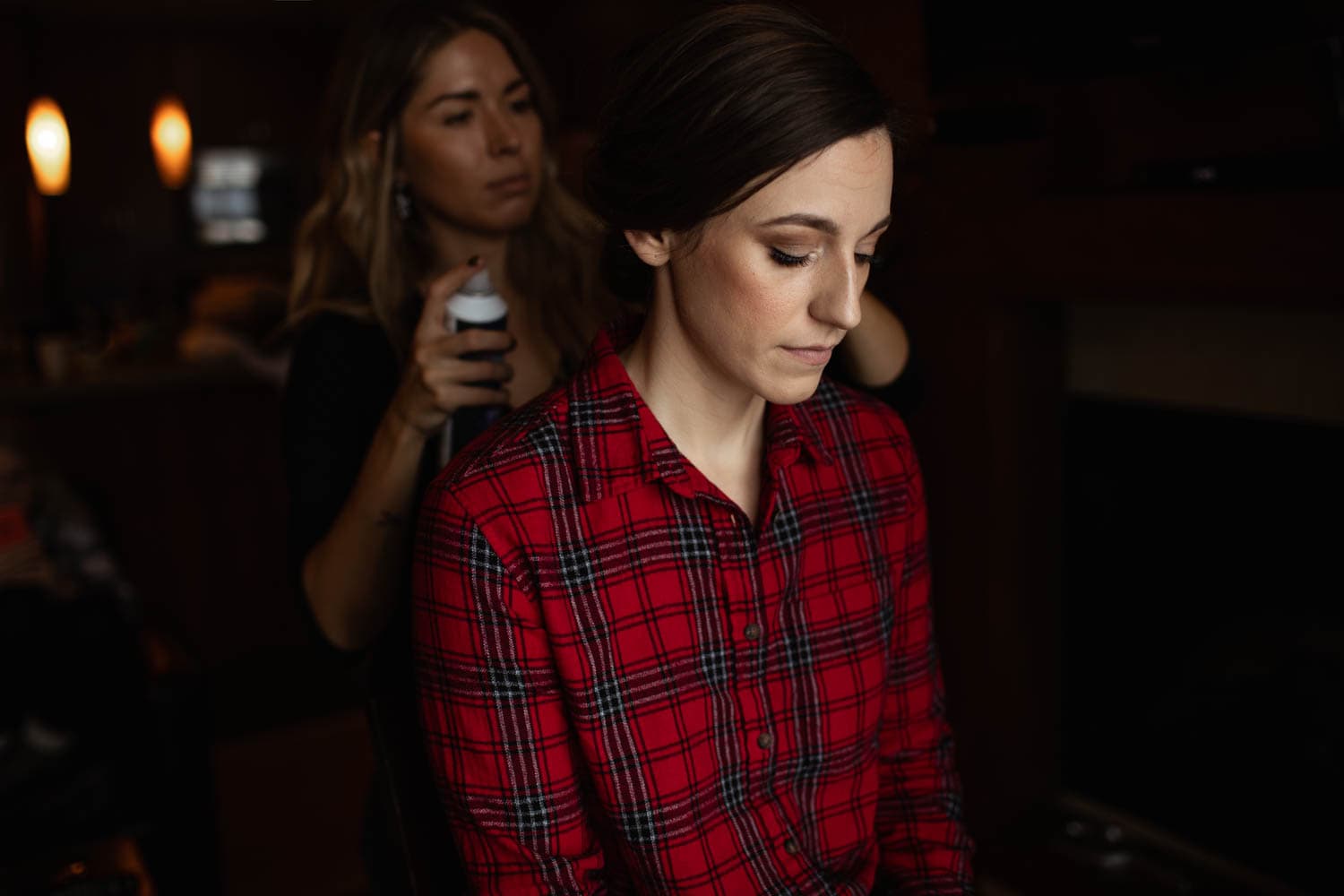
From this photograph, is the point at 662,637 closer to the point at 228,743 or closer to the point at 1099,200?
the point at 1099,200

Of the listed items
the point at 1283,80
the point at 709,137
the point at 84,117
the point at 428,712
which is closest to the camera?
the point at 709,137

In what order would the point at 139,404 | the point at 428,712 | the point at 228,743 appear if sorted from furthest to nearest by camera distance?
the point at 139,404
the point at 228,743
the point at 428,712

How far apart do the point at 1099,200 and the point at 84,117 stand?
6189 millimetres

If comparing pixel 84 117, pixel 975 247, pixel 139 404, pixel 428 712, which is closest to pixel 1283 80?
pixel 975 247

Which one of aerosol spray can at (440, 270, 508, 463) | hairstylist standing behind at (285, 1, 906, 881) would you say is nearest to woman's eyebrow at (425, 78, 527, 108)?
hairstylist standing behind at (285, 1, 906, 881)

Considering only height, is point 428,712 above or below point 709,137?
below

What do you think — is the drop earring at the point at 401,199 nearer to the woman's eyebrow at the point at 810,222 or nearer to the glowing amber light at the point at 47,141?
the woman's eyebrow at the point at 810,222

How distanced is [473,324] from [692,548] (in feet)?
1.02

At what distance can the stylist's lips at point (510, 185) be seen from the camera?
50.6 inches

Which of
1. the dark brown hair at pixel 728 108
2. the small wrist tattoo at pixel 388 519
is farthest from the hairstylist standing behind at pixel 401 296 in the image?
the dark brown hair at pixel 728 108

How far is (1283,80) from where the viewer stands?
5.24 feet

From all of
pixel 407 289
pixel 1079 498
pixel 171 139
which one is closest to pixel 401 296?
pixel 407 289

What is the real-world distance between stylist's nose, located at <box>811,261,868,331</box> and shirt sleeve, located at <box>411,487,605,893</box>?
32cm

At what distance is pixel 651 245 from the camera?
0.98 metres
